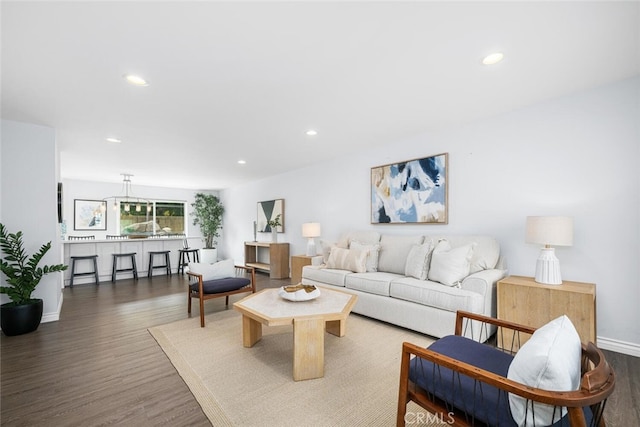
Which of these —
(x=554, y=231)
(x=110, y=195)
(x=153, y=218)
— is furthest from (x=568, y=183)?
(x=110, y=195)

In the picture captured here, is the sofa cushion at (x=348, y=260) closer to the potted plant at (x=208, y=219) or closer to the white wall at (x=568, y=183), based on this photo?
the white wall at (x=568, y=183)

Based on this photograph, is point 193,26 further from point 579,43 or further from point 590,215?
point 590,215

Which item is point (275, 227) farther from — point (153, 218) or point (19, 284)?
point (153, 218)

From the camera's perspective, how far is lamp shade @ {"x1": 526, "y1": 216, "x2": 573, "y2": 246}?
97.0 inches

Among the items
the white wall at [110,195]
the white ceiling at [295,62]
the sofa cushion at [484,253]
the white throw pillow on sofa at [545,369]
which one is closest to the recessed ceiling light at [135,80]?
the white ceiling at [295,62]

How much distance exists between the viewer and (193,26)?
173 cm

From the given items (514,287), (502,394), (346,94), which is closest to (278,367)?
(502,394)

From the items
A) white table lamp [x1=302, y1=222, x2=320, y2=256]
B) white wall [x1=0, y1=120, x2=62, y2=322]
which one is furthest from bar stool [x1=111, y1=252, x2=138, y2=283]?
white table lamp [x1=302, y1=222, x2=320, y2=256]

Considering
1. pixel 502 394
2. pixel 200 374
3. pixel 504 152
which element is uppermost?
pixel 504 152

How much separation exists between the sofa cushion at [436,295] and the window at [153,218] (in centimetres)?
744

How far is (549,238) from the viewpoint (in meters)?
2.49

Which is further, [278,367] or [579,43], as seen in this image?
[278,367]

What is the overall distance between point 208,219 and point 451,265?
7346 millimetres

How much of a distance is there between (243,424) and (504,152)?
355cm
